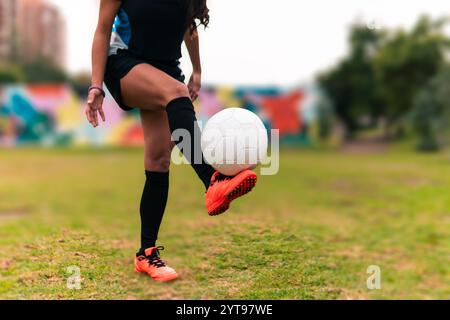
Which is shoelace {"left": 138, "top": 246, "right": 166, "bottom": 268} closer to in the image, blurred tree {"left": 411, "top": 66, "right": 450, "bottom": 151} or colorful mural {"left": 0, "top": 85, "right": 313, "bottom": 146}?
blurred tree {"left": 411, "top": 66, "right": 450, "bottom": 151}

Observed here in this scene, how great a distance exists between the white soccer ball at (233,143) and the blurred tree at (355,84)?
101ft

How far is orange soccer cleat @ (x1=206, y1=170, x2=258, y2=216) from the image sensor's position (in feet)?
6.52

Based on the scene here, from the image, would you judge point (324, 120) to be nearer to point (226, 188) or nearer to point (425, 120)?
point (425, 120)

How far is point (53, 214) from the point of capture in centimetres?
730

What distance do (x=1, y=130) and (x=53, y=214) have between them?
2014 centimetres

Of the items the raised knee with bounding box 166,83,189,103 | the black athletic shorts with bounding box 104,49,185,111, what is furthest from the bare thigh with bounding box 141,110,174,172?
the raised knee with bounding box 166,83,189,103

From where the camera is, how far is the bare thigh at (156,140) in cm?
238

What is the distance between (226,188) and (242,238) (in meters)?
0.61

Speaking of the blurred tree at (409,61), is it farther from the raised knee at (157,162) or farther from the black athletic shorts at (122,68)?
the black athletic shorts at (122,68)

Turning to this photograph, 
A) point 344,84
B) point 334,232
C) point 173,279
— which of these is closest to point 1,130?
point 344,84

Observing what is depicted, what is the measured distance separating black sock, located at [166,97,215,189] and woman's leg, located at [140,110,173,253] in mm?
307

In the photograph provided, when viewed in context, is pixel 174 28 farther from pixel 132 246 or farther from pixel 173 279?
pixel 132 246

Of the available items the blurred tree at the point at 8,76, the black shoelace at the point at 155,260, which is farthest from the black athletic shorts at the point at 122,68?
the blurred tree at the point at 8,76

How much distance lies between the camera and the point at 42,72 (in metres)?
45.1
